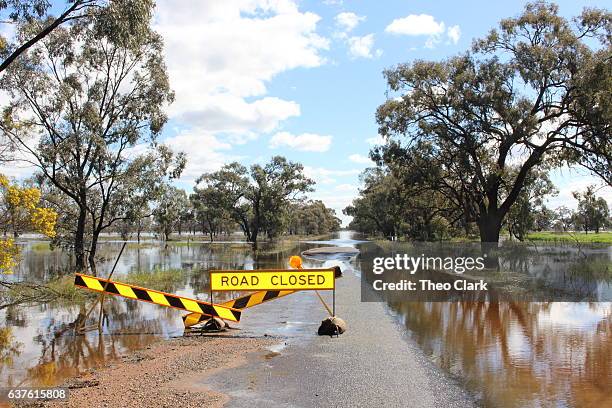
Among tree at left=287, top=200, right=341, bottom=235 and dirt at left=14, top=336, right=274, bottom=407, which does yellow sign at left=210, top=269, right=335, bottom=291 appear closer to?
dirt at left=14, top=336, right=274, bottom=407

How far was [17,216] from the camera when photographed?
14508mm

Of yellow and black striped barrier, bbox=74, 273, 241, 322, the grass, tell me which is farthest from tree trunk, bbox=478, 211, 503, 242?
yellow and black striped barrier, bbox=74, 273, 241, 322

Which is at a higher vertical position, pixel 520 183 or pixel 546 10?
pixel 546 10

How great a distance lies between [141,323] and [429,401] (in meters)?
8.80

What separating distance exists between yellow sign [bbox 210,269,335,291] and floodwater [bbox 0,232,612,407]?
1047 millimetres

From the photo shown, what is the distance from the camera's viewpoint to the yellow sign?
38.5 ft

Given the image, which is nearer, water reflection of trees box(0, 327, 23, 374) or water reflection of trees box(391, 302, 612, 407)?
water reflection of trees box(391, 302, 612, 407)

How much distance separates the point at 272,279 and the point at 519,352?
5412mm

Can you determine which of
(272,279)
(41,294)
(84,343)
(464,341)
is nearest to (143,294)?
(84,343)

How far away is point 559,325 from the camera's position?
12273mm

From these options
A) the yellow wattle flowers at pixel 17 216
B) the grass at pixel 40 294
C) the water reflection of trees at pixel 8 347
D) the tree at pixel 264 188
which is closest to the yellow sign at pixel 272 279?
the water reflection of trees at pixel 8 347

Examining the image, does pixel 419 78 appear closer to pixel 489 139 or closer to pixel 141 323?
pixel 489 139

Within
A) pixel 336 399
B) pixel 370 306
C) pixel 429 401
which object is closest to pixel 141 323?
pixel 370 306

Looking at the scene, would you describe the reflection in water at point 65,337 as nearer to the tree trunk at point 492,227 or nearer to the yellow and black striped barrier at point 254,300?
the yellow and black striped barrier at point 254,300
